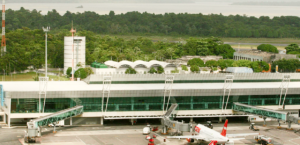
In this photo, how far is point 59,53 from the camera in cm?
19775

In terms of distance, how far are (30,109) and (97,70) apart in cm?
7059

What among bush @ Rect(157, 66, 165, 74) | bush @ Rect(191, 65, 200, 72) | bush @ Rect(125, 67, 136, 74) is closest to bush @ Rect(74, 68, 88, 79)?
bush @ Rect(125, 67, 136, 74)

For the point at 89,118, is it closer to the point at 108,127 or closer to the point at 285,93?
the point at 108,127

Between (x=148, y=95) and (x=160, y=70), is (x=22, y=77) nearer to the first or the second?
(x=160, y=70)

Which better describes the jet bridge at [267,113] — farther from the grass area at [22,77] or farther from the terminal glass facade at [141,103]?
the grass area at [22,77]

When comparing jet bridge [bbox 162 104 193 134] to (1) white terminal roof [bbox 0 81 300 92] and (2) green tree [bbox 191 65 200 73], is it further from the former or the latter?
(2) green tree [bbox 191 65 200 73]

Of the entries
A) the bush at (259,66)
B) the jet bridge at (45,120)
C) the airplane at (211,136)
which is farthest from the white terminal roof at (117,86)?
the bush at (259,66)

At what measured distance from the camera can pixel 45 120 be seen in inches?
3287

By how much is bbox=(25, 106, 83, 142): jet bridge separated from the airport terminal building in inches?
132

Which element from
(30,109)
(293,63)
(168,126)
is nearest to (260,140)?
(168,126)

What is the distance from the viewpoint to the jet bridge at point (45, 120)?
78125mm

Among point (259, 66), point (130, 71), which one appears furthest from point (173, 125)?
point (259, 66)

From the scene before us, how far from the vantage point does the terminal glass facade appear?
300ft

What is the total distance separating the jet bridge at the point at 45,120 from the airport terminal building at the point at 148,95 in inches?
132
